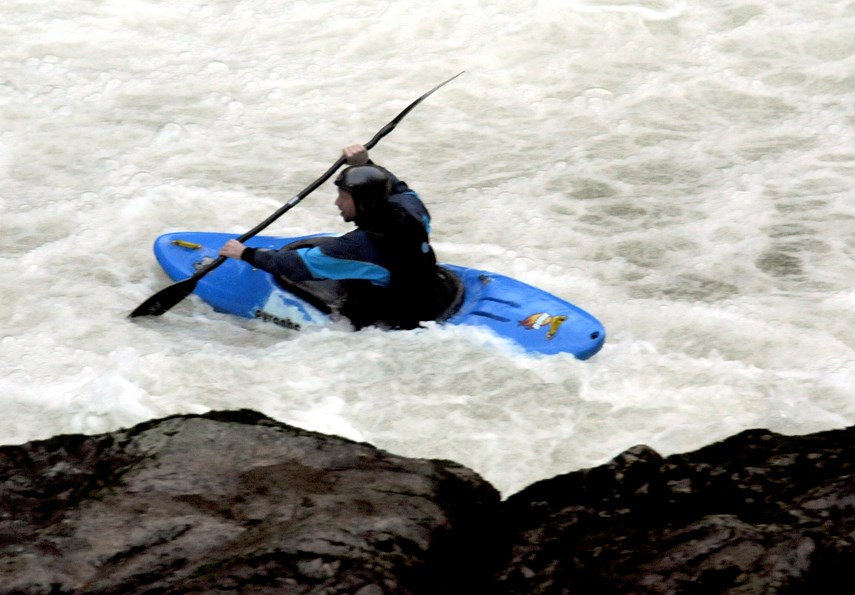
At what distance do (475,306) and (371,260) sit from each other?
26.3 inches

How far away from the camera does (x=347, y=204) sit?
4980 millimetres

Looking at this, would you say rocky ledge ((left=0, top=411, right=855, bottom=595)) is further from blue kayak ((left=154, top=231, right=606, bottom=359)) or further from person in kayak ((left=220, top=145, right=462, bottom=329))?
blue kayak ((left=154, top=231, right=606, bottom=359))

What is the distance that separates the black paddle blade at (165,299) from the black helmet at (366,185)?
1.11m

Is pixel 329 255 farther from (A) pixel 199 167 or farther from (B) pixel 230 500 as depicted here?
(A) pixel 199 167

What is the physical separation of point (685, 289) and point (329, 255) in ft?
7.34

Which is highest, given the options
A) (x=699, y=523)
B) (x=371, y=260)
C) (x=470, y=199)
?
(x=699, y=523)

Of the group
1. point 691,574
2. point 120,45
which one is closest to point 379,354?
point 691,574

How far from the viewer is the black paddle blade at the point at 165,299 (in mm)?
5602

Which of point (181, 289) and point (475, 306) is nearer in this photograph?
point (475, 306)

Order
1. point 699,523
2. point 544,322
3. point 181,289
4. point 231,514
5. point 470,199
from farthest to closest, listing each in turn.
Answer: point 470,199, point 181,289, point 544,322, point 231,514, point 699,523

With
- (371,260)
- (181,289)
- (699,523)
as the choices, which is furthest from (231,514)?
(181,289)

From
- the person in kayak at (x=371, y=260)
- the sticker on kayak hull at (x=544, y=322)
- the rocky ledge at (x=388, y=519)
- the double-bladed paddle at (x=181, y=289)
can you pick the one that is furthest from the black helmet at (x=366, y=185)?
the rocky ledge at (x=388, y=519)

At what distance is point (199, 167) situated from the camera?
7.56m

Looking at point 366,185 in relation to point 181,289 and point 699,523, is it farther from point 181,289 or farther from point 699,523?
point 699,523
